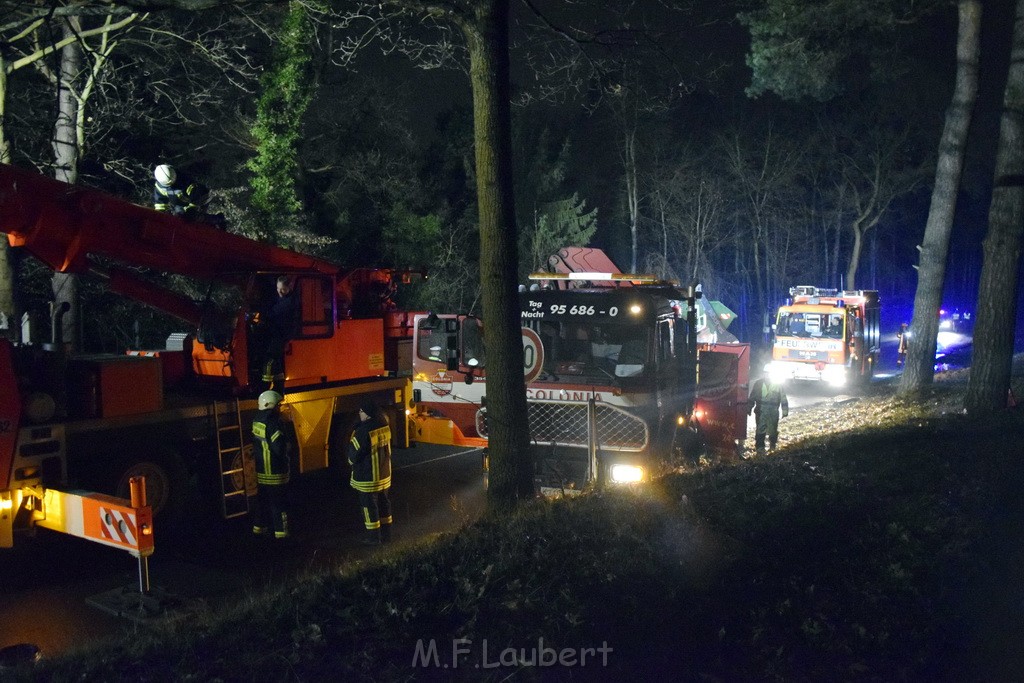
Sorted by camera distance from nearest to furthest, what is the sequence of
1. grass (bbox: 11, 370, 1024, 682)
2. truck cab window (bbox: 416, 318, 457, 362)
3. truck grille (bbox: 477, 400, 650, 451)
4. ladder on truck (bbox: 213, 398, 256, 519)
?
grass (bbox: 11, 370, 1024, 682) < truck grille (bbox: 477, 400, 650, 451) < ladder on truck (bbox: 213, 398, 256, 519) < truck cab window (bbox: 416, 318, 457, 362)

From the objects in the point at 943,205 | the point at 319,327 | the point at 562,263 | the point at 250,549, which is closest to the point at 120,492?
the point at 250,549

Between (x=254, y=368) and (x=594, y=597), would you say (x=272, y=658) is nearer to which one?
(x=594, y=597)

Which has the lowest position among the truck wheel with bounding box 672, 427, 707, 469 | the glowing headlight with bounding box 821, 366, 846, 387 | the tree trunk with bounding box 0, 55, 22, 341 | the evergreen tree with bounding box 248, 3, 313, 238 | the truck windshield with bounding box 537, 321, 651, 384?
the glowing headlight with bounding box 821, 366, 846, 387

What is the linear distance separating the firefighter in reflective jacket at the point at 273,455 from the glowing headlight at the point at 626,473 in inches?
126

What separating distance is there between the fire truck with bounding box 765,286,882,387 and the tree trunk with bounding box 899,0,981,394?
496 cm

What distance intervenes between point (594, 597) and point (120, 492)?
5053mm

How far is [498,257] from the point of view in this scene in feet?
22.9

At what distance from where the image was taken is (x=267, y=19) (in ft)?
51.0

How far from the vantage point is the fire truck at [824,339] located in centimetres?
2173

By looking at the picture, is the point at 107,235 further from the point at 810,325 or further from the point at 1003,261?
the point at 810,325

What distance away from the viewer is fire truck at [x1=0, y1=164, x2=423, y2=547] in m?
7.28

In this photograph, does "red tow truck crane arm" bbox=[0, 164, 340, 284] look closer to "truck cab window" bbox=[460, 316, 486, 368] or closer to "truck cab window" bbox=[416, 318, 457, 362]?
"truck cab window" bbox=[416, 318, 457, 362]

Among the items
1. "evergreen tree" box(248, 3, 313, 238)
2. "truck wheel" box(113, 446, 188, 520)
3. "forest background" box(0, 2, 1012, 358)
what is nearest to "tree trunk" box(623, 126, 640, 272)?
"forest background" box(0, 2, 1012, 358)

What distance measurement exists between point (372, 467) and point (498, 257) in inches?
96.5
